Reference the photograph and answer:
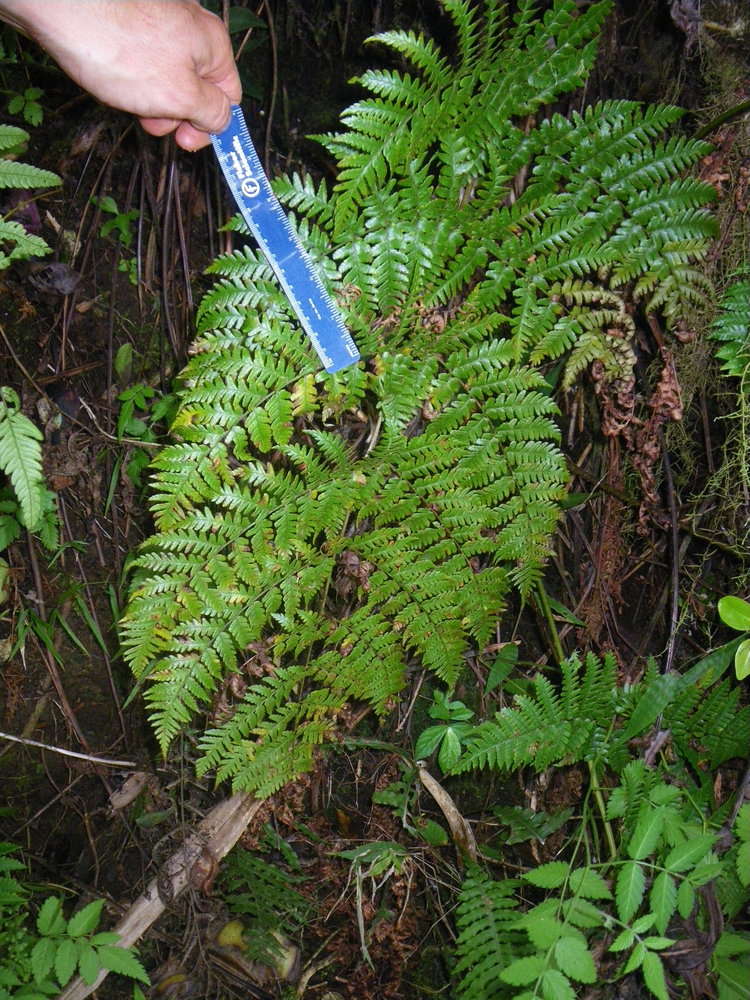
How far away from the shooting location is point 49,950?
2.63 metres

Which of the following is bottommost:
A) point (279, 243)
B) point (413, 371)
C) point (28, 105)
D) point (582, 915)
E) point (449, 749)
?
point (582, 915)

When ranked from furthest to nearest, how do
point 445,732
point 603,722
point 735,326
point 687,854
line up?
1. point 445,732
2. point 603,722
3. point 735,326
4. point 687,854

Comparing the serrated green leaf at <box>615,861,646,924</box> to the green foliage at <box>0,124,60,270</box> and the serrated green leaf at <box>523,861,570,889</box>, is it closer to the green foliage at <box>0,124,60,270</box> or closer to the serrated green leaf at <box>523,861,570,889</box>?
the serrated green leaf at <box>523,861,570,889</box>

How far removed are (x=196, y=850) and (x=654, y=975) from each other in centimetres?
174

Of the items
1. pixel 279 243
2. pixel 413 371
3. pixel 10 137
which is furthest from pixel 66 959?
pixel 10 137

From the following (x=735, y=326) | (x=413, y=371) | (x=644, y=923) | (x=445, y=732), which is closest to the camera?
(x=644, y=923)

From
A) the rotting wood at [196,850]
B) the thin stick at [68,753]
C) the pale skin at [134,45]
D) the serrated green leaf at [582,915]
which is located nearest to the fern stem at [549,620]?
the serrated green leaf at [582,915]

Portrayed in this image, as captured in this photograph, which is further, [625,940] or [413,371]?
[413,371]

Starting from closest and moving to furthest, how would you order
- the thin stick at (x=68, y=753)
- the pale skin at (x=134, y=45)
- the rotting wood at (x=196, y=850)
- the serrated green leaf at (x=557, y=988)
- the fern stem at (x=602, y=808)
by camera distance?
the pale skin at (x=134, y=45), the serrated green leaf at (x=557, y=988), the fern stem at (x=602, y=808), the rotting wood at (x=196, y=850), the thin stick at (x=68, y=753)

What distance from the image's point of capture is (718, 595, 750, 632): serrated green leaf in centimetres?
→ 267

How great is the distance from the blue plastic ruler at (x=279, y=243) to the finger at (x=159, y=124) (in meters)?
0.15

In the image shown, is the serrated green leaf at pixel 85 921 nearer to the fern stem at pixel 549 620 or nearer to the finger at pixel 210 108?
the fern stem at pixel 549 620

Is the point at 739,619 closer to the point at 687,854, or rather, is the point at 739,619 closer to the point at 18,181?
the point at 687,854

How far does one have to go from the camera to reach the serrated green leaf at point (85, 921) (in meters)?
2.65
